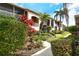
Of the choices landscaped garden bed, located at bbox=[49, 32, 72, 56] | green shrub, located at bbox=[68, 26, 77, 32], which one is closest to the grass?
landscaped garden bed, located at bbox=[49, 32, 72, 56]

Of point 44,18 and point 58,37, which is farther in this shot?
point 44,18

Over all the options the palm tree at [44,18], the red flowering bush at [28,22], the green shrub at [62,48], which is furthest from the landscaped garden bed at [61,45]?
the red flowering bush at [28,22]

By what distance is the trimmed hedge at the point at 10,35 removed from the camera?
6586mm

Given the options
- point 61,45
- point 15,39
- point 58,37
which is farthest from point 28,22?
point 61,45

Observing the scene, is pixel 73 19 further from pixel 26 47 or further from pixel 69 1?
pixel 26 47

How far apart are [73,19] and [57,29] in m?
0.47

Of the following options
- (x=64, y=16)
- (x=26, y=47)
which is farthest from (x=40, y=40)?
(x=64, y=16)

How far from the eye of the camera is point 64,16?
6762 mm

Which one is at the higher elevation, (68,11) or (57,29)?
(68,11)

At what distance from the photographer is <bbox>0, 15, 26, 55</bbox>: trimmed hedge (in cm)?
659

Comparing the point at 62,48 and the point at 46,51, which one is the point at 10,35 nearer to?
the point at 46,51

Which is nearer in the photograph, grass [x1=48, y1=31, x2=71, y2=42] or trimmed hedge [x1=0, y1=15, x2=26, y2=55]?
trimmed hedge [x1=0, y1=15, x2=26, y2=55]

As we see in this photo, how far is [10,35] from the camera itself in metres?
6.63

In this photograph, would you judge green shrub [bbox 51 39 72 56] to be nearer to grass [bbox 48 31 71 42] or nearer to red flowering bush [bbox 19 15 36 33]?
grass [bbox 48 31 71 42]
